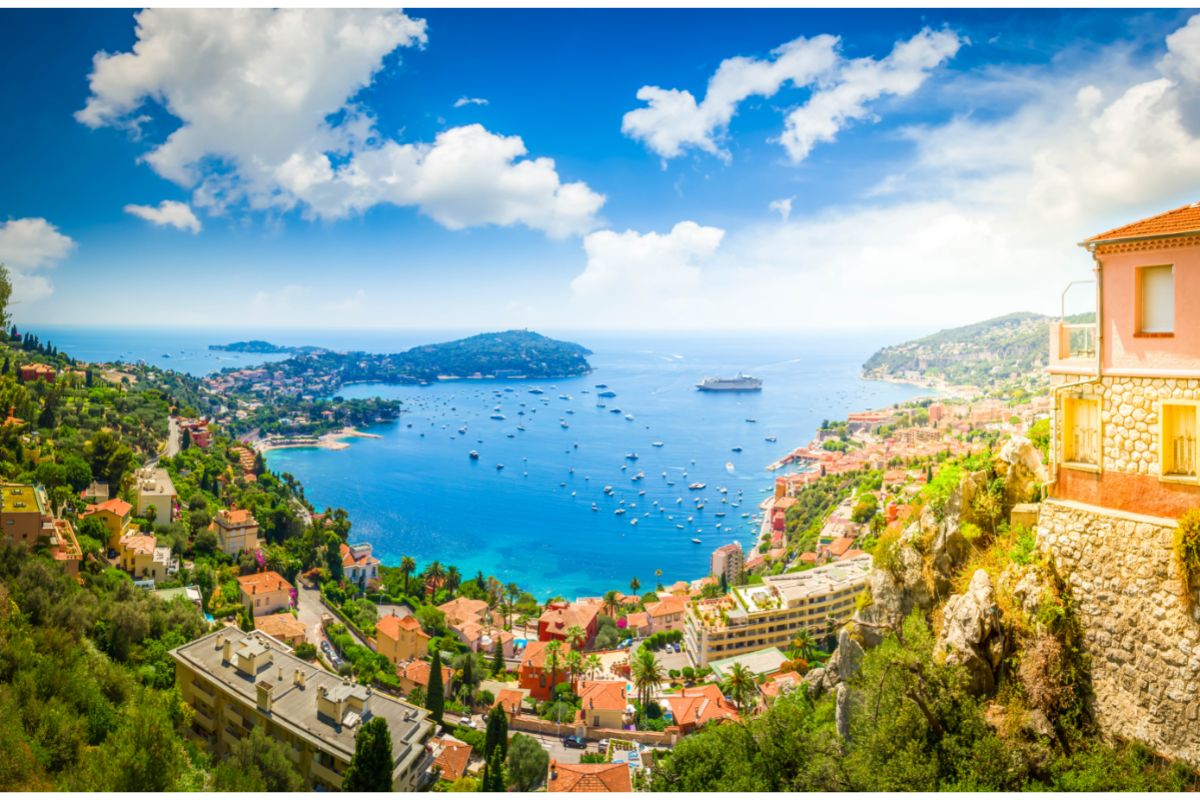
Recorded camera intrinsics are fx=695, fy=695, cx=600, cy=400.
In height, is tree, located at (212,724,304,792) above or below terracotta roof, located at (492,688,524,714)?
above

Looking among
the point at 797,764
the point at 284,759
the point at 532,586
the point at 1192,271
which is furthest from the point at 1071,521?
the point at 532,586

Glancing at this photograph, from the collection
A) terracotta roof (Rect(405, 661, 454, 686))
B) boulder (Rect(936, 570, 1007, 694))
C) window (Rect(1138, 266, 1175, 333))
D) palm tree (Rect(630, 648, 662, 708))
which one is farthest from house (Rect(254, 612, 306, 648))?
window (Rect(1138, 266, 1175, 333))

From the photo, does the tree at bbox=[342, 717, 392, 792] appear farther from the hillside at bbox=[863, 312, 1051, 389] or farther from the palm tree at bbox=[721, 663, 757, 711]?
the hillside at bbox=[863, 312, 1051, 389]

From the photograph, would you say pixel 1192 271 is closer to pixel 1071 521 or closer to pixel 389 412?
pixel 1071 521

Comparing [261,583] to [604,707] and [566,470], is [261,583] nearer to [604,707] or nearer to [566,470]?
[604,707]

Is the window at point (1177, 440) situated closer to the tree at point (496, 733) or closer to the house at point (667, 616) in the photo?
the tree at point (496, 733)

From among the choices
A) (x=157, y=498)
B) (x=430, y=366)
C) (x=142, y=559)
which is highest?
(x=430, y=366)

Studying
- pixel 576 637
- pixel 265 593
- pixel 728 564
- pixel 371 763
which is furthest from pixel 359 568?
pixel 371 763
